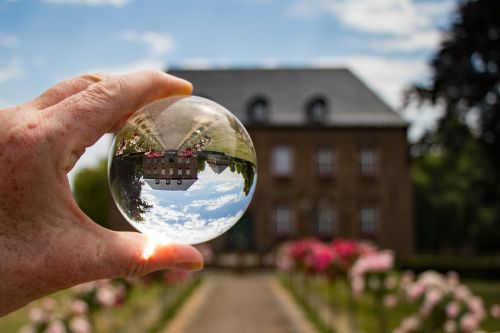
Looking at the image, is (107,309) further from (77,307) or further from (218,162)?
(218,162)

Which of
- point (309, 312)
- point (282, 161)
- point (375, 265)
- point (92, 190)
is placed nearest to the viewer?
point (375, 265)

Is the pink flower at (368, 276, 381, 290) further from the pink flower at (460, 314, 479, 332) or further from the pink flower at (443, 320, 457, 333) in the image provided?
the pink flower at (460, 314, 479, 332)

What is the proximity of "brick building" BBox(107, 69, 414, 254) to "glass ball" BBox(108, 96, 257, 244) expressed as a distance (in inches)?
1221

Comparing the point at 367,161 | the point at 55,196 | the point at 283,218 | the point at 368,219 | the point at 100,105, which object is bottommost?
the point at 368,219

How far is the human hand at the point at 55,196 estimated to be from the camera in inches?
55.8

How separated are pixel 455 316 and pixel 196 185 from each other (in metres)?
5.78

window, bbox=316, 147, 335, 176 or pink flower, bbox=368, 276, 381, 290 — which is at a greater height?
window, bbox=316, 147, 335, 176

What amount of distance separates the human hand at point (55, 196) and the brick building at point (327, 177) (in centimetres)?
3108

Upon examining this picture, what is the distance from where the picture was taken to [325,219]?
1312 inches

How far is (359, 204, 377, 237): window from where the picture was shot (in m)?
33.3

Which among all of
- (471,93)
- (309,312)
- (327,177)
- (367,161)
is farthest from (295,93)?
(309,312)

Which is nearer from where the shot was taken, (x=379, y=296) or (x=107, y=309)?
(x=107, y=309)

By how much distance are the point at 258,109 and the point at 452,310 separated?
1081 inches

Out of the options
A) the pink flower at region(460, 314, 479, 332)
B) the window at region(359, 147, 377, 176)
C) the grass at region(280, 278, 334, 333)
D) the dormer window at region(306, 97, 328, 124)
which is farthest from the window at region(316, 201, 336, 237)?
the pink flower at region(460, 314, 479, 332)
